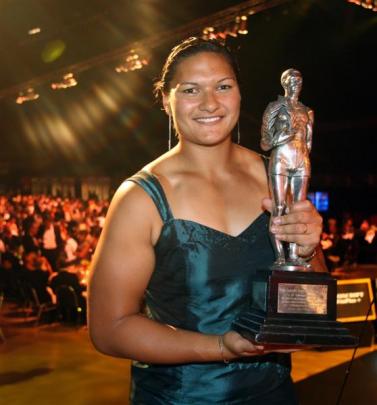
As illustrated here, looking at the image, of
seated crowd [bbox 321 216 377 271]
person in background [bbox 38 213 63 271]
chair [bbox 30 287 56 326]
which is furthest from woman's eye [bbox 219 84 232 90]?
seated crowd [bbox 321 216 377 271]

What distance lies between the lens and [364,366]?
6.53 metres

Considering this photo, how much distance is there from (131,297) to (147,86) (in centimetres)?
1425

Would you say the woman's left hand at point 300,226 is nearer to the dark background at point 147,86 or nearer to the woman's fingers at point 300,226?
the woman's fingers at point 300,226

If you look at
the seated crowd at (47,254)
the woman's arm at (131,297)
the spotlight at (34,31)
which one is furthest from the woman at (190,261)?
the spotlight at (34,31)

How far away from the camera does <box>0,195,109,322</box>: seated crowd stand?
8789mm

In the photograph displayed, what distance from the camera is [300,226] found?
5.04 ft

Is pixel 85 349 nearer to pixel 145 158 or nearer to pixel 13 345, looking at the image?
pixel 13 345

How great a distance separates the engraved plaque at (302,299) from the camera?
1.55 meters

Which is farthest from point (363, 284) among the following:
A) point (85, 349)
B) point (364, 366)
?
point (85, 349)

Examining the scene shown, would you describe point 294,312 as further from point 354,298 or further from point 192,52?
point 354,298

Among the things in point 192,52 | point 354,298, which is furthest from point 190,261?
point 354,298

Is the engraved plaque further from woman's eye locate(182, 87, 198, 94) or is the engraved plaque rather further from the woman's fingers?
woman's eye locate(182, 87, 198, 94)

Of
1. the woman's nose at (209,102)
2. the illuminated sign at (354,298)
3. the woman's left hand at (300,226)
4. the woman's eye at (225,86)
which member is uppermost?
the woman's eye at (225,86)

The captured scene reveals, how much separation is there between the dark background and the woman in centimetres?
712
